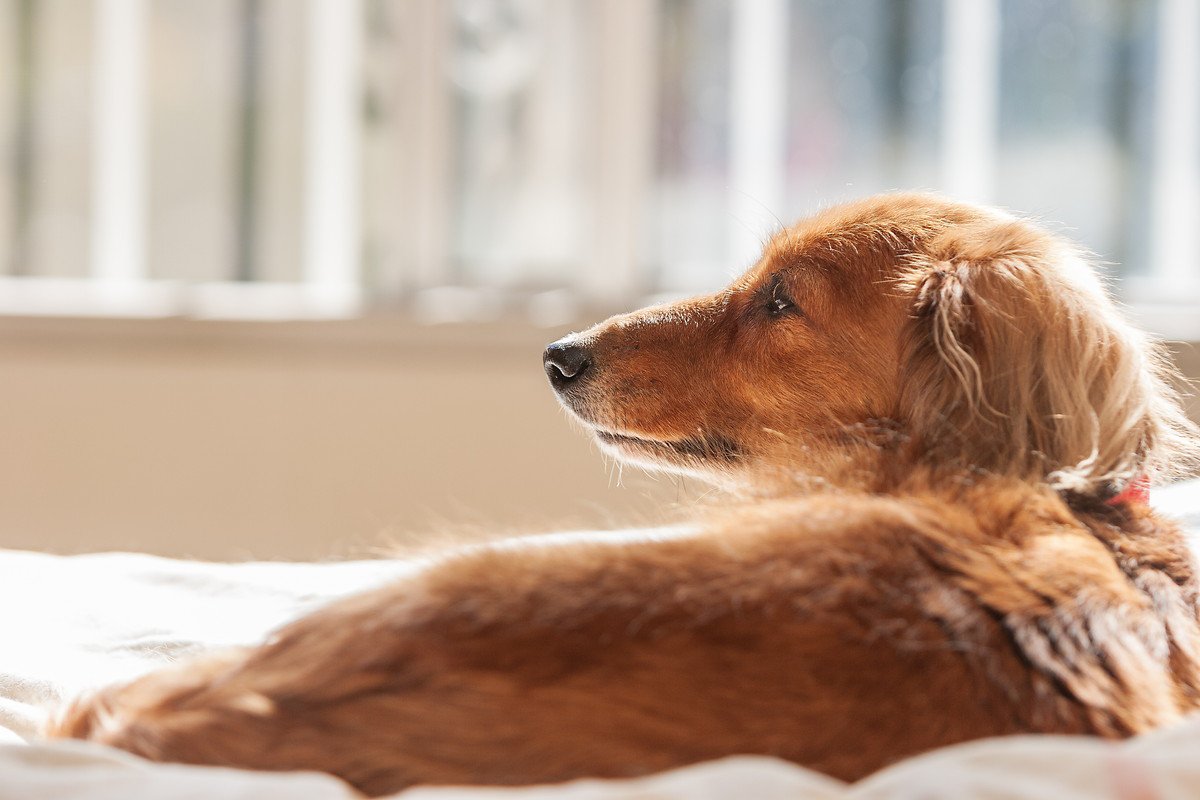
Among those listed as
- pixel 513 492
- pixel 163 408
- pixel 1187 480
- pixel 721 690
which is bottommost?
pixel 513 492

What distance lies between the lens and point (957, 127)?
297 centimetres

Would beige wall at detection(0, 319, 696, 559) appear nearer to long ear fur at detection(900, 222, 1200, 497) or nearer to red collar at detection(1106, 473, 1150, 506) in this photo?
long ear fur at detection(900, 222, 1200, 497)

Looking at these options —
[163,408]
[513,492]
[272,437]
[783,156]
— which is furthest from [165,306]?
[783,156]

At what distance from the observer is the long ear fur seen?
1.02 m

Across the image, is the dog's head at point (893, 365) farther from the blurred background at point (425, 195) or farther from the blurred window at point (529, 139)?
the blurred window at point (529, 139)

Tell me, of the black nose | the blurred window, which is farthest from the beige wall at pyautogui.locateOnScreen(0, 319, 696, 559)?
the black nose

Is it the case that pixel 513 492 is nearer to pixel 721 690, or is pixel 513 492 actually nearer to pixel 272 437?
pixel 272 437

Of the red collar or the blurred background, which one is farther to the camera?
the blurred background

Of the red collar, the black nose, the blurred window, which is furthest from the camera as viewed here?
the blurred window

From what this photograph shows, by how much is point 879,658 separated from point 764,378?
69cm

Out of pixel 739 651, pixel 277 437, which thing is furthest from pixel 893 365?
pixel 277 437

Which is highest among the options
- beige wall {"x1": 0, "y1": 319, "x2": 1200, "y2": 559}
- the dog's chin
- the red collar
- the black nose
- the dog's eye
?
the dog's eye

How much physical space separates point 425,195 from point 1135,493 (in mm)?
2295

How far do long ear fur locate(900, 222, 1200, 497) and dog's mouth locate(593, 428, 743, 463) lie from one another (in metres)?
0.23
